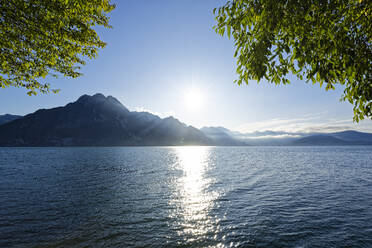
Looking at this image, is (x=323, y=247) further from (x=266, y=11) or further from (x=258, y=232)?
(x=266, y=11)

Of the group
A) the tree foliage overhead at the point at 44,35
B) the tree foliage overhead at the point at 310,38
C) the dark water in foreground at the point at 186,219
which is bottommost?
the dark water in foreground at the point at 186,219

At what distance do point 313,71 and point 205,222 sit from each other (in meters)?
12.3

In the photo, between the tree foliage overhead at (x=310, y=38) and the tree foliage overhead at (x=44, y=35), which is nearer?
the tree foliage overhead at (x=310, y=38)

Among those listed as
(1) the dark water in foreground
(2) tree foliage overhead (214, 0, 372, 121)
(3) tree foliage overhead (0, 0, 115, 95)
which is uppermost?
(3) tree foliage overhead (0, 0, 115, 95)

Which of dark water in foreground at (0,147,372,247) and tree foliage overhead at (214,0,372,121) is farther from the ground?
tree foliage overhead at (214,0,372,121)

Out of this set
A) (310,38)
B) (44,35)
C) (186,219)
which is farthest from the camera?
(186,219)

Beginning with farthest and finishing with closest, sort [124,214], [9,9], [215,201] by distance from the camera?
[215,201], [124,214], [9,9]

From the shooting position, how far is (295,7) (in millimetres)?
4387

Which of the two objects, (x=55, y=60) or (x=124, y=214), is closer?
(x=55, y=60)

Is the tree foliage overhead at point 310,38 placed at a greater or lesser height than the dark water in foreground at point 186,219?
greater

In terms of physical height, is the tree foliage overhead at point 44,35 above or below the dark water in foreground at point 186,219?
above

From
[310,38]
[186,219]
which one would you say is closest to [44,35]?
[310,38]

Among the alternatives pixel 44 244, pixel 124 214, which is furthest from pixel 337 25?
pixel 124 214

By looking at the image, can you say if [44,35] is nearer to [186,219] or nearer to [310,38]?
[310,38]
